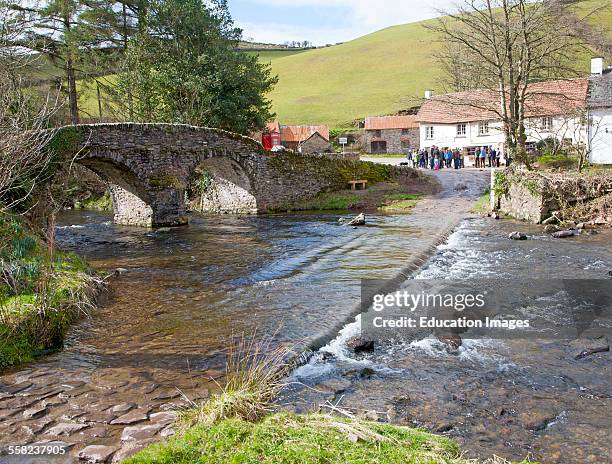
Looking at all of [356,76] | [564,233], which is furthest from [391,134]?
[564,233]

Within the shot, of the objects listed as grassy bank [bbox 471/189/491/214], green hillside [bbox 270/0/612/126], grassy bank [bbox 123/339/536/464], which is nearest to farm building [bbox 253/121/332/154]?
green hillside [bbox 270/0/612/126]

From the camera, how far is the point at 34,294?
29.5 feet

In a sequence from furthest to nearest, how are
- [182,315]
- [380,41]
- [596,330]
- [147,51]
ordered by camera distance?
[380,41] < [147,51] < [182,315] < [596,330]

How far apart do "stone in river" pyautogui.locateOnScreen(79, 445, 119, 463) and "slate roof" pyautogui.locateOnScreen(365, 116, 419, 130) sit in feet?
192

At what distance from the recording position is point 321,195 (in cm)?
2864

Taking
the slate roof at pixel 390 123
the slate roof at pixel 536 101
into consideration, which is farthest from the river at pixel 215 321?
the slate roof at pixel 390 123

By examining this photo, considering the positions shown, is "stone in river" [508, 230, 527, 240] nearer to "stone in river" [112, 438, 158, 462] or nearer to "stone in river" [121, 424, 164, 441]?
"stone in river" [121, 424, 164, 441]

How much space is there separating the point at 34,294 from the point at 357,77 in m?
80.6

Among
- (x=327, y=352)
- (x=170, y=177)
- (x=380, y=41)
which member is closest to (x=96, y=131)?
(x=170, y=177)

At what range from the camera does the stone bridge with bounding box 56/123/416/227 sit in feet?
68.5

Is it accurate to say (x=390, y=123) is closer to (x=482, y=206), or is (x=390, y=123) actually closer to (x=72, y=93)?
(x=72, y=93)

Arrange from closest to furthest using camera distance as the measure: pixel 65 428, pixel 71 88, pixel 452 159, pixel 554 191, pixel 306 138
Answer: pixel 65 428 → pixel 554 191 → pixel 71 88 → pixel 452 159 → pixel 306 138

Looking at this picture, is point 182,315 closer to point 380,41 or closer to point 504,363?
point 504,363

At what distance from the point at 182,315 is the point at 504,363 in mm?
5563
